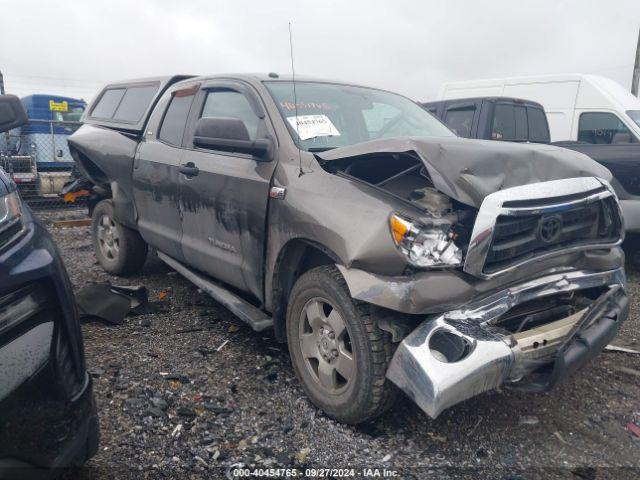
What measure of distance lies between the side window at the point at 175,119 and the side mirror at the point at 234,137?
0.99m

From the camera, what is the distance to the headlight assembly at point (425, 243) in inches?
89.4

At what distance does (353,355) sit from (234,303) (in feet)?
3.90

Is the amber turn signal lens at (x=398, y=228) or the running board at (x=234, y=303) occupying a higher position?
the amber turn signal lens at (x=398, y=228)

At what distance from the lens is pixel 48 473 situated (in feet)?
5.42

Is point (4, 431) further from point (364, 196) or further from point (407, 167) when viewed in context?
point (407, 167)

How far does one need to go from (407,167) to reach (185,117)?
215 centimetres

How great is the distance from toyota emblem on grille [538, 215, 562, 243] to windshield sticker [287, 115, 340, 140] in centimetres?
138

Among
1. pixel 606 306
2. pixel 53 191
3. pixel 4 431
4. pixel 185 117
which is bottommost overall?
pixel 53 191

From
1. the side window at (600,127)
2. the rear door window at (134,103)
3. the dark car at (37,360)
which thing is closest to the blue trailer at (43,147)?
the rear door window at (134,103)

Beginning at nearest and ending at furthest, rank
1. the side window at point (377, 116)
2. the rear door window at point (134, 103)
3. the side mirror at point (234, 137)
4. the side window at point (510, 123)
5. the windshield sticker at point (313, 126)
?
the side mirror at point (234, 137), the windshield sticker at point (313, 126), the side window at point (377, 116), the rear door window at point (134, 103), the side window at point (510, 123)

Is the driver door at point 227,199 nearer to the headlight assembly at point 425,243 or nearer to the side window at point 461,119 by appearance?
the headlight assembly at point 425,243

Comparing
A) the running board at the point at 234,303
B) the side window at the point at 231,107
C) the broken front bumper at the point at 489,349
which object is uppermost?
the side window at the point at 231,107

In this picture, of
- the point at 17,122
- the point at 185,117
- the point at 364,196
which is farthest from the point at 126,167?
the point at 364,196

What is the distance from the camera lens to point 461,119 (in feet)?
24.3
